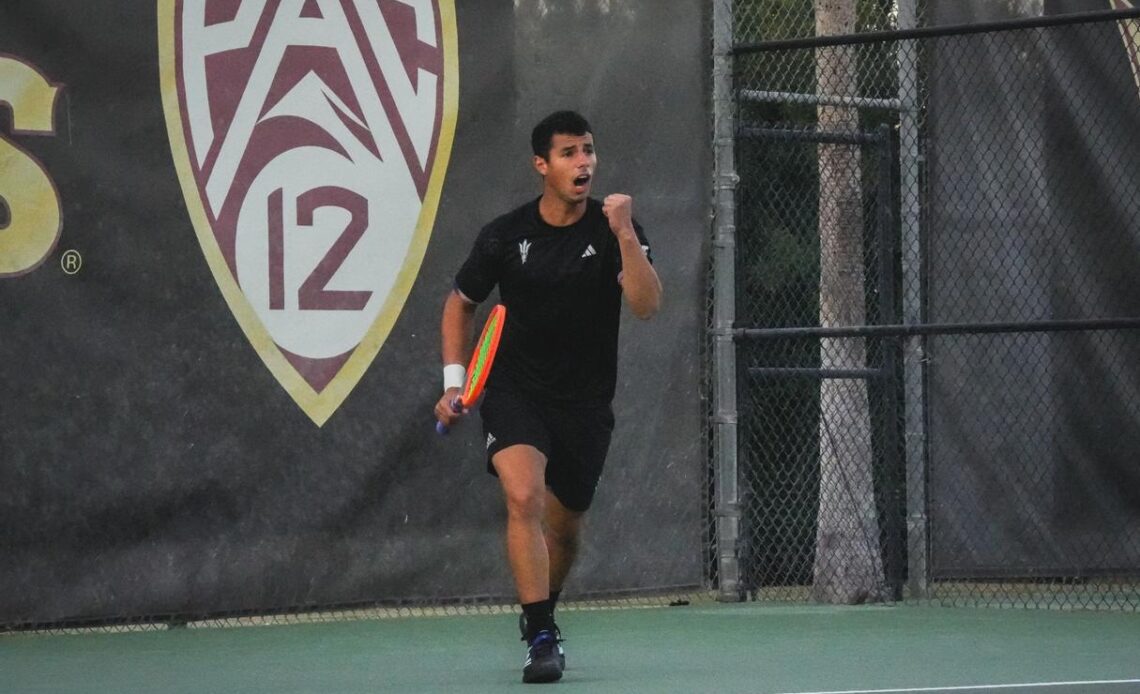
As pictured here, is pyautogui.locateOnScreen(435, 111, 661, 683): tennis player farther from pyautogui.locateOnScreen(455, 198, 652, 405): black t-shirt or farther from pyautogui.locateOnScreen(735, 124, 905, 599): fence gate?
pyautogui.locateOnScreen(735, 124, 905, 599): fence gate

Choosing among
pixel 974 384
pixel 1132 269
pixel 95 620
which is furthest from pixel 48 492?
pixel 1132 269

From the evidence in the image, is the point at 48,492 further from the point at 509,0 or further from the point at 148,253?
the point at 509,0

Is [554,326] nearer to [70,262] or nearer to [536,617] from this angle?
[536,617]

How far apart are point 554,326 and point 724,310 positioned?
2.93 meters

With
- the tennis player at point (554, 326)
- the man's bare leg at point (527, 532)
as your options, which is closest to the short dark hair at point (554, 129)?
the tennis player at point (554, 326)

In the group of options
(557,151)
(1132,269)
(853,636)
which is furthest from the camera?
(1132,269)

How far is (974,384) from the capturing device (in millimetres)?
9398

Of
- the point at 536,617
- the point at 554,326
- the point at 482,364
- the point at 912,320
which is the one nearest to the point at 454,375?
the point at 482,364

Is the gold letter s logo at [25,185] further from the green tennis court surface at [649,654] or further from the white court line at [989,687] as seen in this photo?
the white court line at [989,687]

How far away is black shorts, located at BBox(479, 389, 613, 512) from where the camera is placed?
21.9 feet

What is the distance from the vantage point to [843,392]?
10484mm

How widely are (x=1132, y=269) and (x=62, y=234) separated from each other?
4.64 meters

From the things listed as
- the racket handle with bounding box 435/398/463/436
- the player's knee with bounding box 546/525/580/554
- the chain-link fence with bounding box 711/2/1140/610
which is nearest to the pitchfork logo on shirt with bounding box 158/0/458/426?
the chain-link fence with bounding box 711/2/1140/610

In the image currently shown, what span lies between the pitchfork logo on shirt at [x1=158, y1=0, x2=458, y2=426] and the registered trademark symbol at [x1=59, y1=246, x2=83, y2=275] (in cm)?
53
